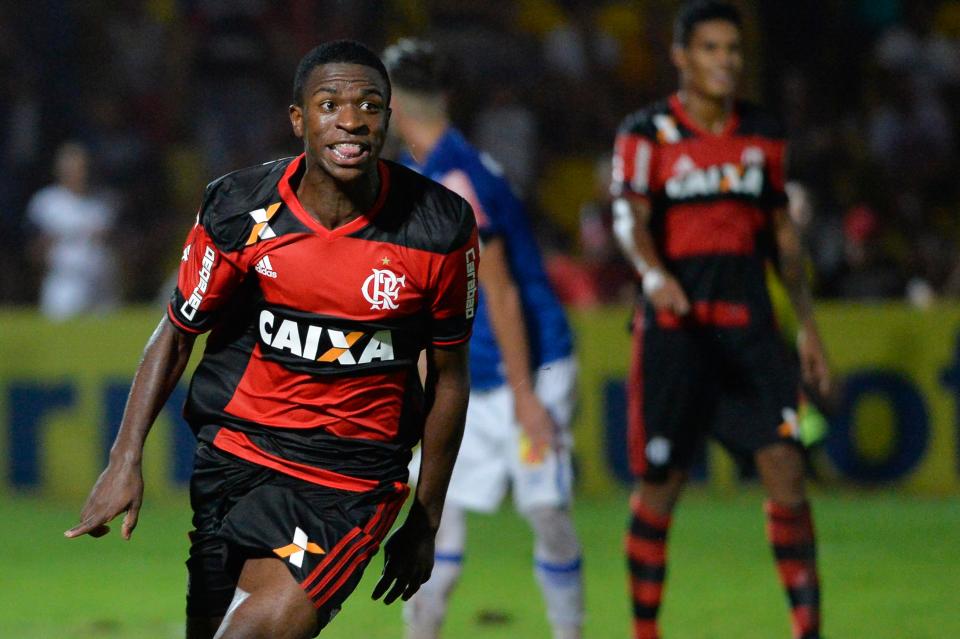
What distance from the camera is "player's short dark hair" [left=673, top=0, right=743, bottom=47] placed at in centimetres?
612

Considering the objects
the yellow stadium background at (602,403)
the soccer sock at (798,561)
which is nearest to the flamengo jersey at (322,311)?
the soccer sock at (798,561)

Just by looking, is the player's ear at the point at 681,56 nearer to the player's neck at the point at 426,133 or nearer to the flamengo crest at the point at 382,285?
the player's neck at the point at 426,133

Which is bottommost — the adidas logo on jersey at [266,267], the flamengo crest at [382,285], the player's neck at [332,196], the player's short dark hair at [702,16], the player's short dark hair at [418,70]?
the flamengo crest at [382,285]

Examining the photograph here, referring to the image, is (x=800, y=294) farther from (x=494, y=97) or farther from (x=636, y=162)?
(x=494, y=97)

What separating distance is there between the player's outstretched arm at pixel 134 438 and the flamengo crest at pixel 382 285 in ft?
1.63

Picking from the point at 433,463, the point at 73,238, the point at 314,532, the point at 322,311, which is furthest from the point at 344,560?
the point at 73,238

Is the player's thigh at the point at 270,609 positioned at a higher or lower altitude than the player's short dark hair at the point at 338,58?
lower

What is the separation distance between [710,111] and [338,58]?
8.21ft

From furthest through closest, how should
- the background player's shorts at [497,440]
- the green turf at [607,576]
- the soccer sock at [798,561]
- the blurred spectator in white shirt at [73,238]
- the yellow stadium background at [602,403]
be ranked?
the blurred spectator in white shirt at [73,238] < the yellow stadium background at [602,403] < the green turf at [607,576] < the background player's shorts at [497,440] < the soccer sock at [798,561]

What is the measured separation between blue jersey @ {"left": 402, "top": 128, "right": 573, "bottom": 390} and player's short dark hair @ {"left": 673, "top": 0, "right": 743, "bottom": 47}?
2.97 ft

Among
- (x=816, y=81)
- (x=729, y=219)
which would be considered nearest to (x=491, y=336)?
(x=729, y=219)

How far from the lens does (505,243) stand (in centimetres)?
591

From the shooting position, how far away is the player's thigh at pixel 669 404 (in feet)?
20.0

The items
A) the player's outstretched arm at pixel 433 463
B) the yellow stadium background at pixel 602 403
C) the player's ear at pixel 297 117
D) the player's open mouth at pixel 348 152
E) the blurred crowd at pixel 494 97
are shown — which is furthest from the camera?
the blurred crowd at pixel 494 97
